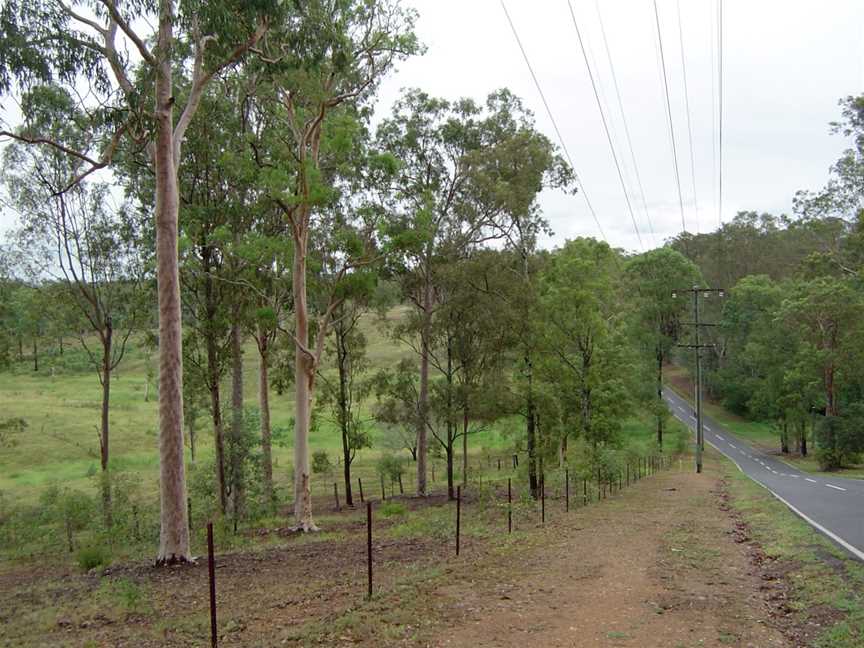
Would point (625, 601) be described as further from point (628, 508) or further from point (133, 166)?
point (133, 166)

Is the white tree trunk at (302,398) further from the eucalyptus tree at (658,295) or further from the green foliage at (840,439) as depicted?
the eucalyptus tree at (658,295)

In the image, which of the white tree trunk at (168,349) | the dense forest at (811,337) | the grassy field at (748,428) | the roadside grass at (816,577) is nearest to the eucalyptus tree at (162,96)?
the white tree trunk at (168,349)

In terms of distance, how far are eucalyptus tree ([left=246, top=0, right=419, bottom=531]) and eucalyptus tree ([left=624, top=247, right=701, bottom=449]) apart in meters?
32.8

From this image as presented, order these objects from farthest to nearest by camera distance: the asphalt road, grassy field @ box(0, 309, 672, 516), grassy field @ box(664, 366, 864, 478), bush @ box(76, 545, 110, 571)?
grassy field @ box(664, 366, 864, 478)
grassy field @ box(0, 309, 672, 516)
bush @ box(76, 545, 110, 571)
the asphalt road

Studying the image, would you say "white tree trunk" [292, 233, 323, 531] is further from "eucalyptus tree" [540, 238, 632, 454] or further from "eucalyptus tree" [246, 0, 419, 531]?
"eucalyptus tree" [540, 238, 632, 454]

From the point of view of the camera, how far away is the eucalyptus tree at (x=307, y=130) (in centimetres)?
1538

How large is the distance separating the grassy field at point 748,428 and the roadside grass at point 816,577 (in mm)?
26009

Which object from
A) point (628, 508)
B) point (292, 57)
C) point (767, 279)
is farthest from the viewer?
point (767, 279)

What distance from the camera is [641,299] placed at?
160 ft

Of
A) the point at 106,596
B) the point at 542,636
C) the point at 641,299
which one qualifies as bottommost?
the point at 106,596

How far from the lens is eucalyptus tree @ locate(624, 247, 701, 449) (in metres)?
47.6

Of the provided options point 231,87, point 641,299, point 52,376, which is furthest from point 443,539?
point 52,376

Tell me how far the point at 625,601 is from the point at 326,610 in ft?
11.5

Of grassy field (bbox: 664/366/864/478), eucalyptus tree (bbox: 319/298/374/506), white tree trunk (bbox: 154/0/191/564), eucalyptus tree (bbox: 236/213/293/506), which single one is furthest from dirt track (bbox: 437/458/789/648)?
grassy field (bbox: 664/366/864/478)
